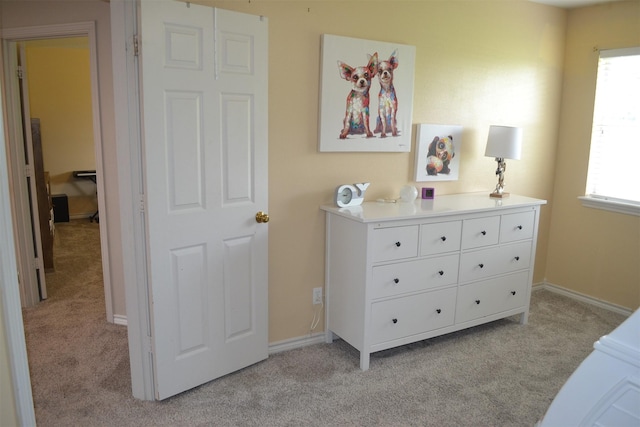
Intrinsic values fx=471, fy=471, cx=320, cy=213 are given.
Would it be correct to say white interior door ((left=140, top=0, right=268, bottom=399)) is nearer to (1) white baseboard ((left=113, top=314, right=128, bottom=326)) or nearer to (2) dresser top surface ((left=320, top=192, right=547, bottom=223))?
(2) dresser top surface ((left=320, top=192, right=547, bottom=223))

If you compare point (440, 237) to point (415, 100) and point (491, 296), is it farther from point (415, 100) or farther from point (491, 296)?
point (415, 100)

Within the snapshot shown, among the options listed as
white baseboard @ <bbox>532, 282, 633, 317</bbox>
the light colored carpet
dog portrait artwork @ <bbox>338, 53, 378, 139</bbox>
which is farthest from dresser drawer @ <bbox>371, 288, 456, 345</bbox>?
white baseboard @ <bbox>532, 282, 633, 317</bbox>

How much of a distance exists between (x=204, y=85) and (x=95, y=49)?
1.32 meters

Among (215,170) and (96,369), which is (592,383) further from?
(96,369)

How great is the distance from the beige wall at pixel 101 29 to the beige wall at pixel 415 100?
1.14 m

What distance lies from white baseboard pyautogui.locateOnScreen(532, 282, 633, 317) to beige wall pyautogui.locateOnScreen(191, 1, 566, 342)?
22cm

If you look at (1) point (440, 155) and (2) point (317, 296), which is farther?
(1) point (440, 155)

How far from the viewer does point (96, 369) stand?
2852mm

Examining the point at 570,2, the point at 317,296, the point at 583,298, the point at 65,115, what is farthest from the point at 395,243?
the point at 65,115

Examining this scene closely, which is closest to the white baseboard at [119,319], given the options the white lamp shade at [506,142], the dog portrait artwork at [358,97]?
the dog portrait artwork at [358,97]

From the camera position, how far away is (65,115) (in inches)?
272

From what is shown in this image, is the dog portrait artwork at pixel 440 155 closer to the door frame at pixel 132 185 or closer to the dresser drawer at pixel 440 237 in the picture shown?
the dresser drawer at pixel 440 237

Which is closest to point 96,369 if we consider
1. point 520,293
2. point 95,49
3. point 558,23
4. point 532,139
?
point 95,49

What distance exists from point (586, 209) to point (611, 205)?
0.76 feet
